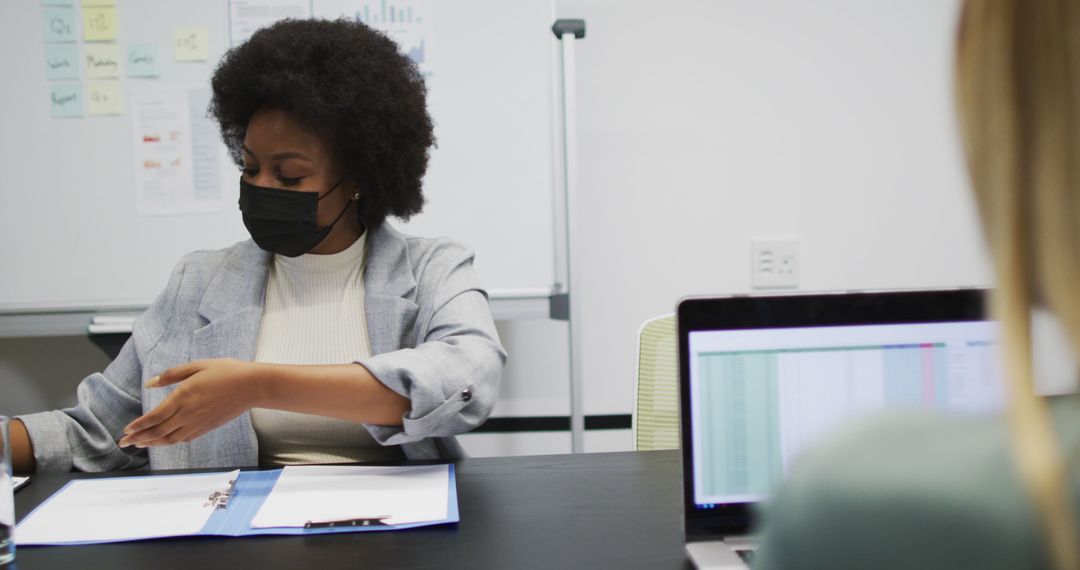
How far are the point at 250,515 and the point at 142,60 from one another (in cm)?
141

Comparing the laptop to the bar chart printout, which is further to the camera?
the bar chart printout

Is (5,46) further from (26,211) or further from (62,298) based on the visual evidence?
(62,298)

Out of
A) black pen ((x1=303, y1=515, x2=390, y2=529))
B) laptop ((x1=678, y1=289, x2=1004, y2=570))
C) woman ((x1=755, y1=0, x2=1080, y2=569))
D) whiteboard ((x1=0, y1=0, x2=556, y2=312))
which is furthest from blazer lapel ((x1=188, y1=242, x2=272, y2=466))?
woman ((x1=755, y1=0, x2=1080, y2=569))

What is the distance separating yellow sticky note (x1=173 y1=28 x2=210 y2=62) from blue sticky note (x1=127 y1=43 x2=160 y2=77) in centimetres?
5

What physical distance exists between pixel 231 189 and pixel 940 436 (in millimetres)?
1812

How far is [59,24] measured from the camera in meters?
1.79

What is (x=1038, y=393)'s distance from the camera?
306mm

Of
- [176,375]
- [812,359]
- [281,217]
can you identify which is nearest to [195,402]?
[176,375]

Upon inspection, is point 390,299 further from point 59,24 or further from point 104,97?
point 59,24

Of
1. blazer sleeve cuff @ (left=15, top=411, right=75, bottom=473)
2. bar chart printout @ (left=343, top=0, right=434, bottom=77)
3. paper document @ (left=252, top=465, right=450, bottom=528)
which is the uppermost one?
bar chart printout @ (left=343, top=0, right=434, bottom=77)

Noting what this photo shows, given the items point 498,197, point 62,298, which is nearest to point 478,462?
point 498,197

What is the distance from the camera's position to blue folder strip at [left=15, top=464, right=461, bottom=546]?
766mm

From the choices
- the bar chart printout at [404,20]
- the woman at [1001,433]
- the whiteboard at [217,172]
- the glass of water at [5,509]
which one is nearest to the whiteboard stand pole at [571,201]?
the whiteboard at [217,172]

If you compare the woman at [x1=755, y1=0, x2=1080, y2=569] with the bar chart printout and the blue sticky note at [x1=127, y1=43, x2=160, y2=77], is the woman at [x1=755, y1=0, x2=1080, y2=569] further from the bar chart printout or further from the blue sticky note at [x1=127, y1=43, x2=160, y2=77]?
the blue sticky note at [x1=127, y1=43, x2=160, y2=77]
